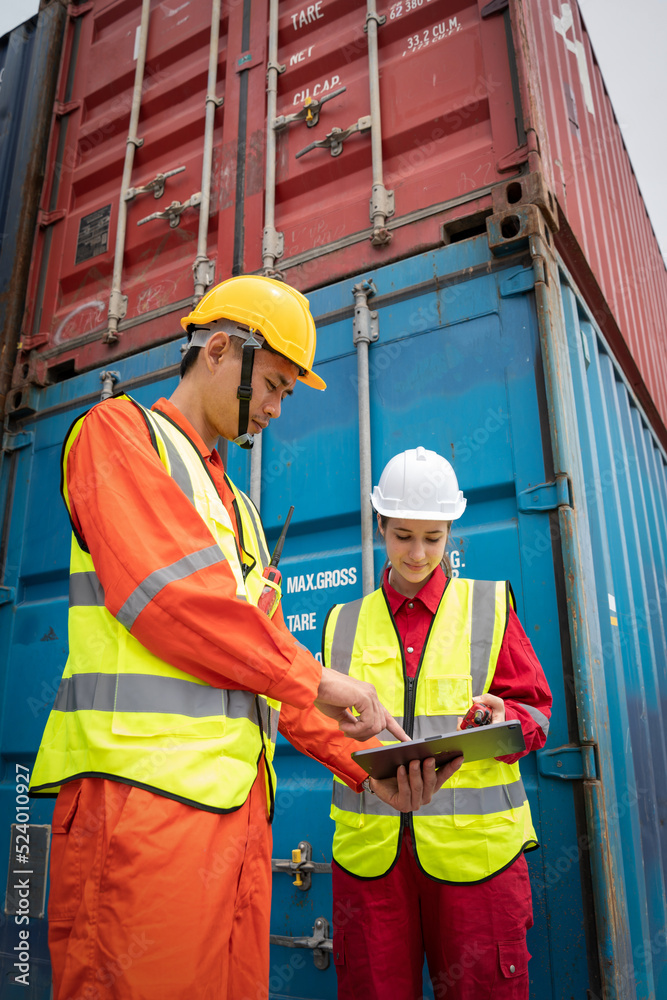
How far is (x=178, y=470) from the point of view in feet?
4.45

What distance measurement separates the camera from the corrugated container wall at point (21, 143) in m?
4.12

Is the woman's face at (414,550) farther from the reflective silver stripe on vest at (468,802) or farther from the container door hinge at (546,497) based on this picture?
the reflective silver stripe on vest at (468,802)

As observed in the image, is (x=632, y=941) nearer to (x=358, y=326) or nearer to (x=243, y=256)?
(x=358, y=326)

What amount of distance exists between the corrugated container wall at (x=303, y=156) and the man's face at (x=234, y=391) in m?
1.32

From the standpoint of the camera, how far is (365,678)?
1933 millimetres

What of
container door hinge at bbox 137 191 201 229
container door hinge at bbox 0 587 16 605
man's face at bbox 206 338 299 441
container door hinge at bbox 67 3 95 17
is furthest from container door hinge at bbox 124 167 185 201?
man's face at bbox 206 338 299 441

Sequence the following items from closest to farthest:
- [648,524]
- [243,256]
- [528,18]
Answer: [528,18]
[243,256]
[648,524]

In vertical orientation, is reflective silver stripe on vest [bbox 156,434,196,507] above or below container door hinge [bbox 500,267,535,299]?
below

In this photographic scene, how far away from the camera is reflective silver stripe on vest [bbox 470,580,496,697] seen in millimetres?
1837

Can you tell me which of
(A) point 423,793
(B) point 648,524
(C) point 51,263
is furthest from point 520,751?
(C) point 51,263

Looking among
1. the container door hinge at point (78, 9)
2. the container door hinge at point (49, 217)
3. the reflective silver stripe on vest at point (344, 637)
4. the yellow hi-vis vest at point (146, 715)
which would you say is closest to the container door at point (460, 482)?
the reflective silver stripe on vest at point (344, 637)

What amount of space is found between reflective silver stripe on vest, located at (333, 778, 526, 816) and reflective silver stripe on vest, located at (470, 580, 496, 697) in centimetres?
24

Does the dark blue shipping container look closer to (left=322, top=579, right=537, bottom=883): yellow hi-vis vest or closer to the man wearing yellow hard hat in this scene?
(left=322, top=579, right=537, bottom=883): yellow hi-vis vest

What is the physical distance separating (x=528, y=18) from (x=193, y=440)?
8.43 ft
